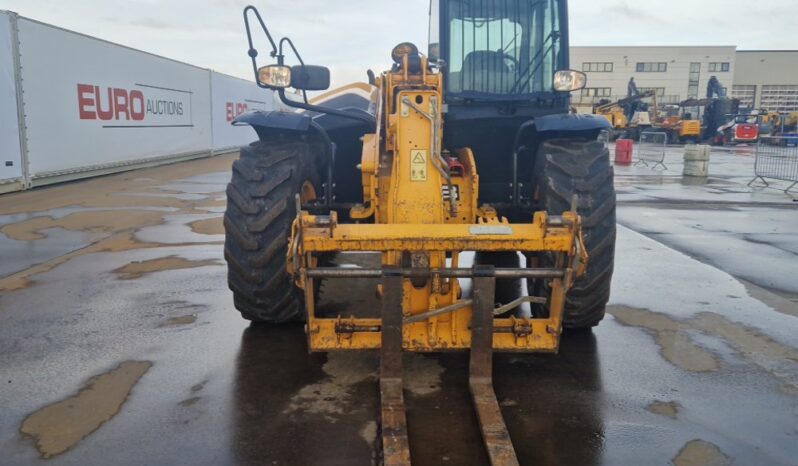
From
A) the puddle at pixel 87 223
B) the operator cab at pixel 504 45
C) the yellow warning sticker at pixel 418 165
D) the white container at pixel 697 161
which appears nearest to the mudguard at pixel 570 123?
the operator cab at pixel 504 45

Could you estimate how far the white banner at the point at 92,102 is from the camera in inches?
548

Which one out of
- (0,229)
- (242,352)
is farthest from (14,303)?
(0,229)

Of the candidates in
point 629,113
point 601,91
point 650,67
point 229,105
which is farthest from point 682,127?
point 650,67

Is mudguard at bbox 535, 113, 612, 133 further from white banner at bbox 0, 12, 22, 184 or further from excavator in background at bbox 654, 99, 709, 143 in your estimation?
excavator in background at bbox 654, 99, 709, 143

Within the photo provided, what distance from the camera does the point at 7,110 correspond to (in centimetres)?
1301

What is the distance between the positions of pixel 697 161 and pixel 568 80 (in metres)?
16.0

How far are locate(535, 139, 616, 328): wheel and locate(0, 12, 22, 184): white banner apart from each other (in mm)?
12164

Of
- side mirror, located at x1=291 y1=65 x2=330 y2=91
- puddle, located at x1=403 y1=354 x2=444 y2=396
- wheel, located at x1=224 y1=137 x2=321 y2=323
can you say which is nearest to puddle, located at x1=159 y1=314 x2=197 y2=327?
wheel, located at x1=224 y1=137 x2=321 y2=323

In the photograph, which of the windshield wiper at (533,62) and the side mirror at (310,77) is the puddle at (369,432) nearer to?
the side mirror at (310,77)

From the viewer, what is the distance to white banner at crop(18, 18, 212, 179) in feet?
45.7

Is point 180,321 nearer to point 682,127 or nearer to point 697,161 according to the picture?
point 697,161

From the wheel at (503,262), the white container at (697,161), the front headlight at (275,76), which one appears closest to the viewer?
the front headlight at (275,76)

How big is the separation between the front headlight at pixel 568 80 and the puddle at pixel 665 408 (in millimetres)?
2268

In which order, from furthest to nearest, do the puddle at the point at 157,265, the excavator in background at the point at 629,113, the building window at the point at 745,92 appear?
the building window at the point at 745,92 < the excavator in background at the point at 629,113 < the puddle at the point at 157,265
